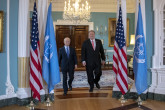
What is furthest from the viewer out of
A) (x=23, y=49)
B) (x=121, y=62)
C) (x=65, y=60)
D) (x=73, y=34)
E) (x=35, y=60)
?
(x=73, y=34)

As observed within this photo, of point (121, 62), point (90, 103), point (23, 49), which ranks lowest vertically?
point (90, 103)

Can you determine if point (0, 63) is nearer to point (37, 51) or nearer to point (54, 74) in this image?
point (37, 51)

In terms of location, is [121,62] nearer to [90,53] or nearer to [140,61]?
[140,61]

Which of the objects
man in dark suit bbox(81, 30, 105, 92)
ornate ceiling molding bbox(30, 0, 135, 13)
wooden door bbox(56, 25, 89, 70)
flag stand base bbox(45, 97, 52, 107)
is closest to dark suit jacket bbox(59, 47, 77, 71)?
man in dark suit bbox(81, 30, 105, 92)

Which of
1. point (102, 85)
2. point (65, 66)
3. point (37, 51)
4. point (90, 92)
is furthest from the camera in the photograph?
point (102, 85)

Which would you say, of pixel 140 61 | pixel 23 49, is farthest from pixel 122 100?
pixel 23 49

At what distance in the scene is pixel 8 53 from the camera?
4734mm

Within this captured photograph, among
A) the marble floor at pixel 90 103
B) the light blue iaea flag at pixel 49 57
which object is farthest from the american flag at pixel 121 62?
the light blue iaea flag at pixel 49 57

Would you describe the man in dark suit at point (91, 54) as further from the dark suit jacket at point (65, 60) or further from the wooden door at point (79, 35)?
the wooden door at point (79, 35)

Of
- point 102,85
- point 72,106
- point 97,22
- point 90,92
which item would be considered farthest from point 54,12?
point 72,106

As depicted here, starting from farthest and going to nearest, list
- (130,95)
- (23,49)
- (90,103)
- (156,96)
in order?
1. (130,95)
2. (156,96)
3. (90,103)
4. (23,49)

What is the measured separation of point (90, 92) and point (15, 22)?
2.87m

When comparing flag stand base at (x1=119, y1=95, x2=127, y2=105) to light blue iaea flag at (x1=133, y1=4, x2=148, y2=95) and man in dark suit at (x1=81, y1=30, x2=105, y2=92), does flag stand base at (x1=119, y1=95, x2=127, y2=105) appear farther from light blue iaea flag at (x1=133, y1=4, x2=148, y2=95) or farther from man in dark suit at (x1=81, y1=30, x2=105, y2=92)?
man in dark suit at (x1=81, y1=30, x2=105, y2=92)

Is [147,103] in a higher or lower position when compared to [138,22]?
lower
